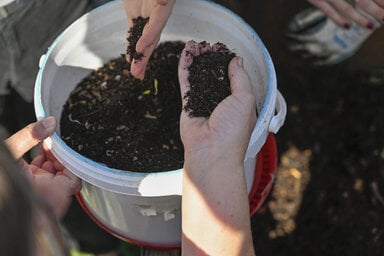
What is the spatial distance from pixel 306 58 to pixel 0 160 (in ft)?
4.66

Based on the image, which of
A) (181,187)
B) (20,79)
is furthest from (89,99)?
(181,187)

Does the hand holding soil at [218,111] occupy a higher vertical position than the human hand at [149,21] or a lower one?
lower

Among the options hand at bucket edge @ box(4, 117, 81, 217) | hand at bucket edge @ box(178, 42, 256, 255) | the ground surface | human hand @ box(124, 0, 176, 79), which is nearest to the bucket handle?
hand at bucket edge @ box(178, 42, 256, 255)

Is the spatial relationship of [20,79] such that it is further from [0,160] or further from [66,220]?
[0,160]

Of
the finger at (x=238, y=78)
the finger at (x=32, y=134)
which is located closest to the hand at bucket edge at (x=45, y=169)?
the finger at (x=32, y=134)

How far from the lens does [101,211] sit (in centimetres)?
121

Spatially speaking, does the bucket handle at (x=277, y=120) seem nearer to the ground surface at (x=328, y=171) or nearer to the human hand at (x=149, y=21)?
the human hand at (x=149, y=21)

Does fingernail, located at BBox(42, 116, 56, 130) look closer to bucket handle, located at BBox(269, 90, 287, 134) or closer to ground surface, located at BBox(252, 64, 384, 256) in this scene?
bucket handle, located at BBox(269, 90, 287, 134)

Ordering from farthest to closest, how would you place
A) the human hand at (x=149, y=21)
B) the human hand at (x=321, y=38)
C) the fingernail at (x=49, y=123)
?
the human hand at (x=321, y=38)
the human hand at (x=149, y=21)
the fingernail at (x=49, y=123)

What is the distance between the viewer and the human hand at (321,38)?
1600 millimetres

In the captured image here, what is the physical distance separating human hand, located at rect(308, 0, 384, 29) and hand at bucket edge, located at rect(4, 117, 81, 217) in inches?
33.0

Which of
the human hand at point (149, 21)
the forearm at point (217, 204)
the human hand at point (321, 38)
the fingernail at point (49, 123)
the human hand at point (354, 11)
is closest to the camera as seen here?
the forearm at point (217, 204)

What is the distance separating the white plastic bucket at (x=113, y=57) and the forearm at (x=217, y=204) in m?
0.06

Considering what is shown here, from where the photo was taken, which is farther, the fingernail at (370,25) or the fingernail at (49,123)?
the fingernail at (370,25)
